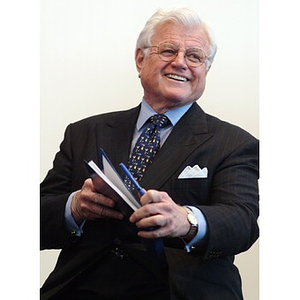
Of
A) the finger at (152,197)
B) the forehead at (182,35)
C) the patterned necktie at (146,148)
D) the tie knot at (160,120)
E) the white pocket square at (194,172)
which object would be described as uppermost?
the forehead at (182,35)

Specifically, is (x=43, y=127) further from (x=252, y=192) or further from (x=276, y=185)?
(x=276, y=185)

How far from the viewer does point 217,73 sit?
2.23 m

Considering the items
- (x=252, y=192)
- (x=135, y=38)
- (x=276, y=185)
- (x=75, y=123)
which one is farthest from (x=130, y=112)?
(x=276, y=185)

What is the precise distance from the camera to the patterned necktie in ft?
6.16

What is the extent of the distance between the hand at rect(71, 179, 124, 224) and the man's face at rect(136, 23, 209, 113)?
40 cm

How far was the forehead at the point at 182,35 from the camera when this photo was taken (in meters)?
1.93

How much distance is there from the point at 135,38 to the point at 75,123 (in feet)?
1.32

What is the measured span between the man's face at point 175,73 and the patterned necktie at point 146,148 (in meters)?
0.05

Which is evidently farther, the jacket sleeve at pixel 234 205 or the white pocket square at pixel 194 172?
the white pocket square at pixel 194 172

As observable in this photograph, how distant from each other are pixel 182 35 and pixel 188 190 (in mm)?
475

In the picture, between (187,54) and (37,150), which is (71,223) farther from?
(187,54)

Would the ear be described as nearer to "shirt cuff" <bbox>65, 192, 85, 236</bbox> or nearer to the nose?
the nose

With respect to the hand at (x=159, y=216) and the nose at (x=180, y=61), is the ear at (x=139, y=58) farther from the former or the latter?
the hand at (x=159, y=216)

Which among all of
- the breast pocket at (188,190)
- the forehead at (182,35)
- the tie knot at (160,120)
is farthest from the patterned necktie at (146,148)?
the forehead at (182,35)
